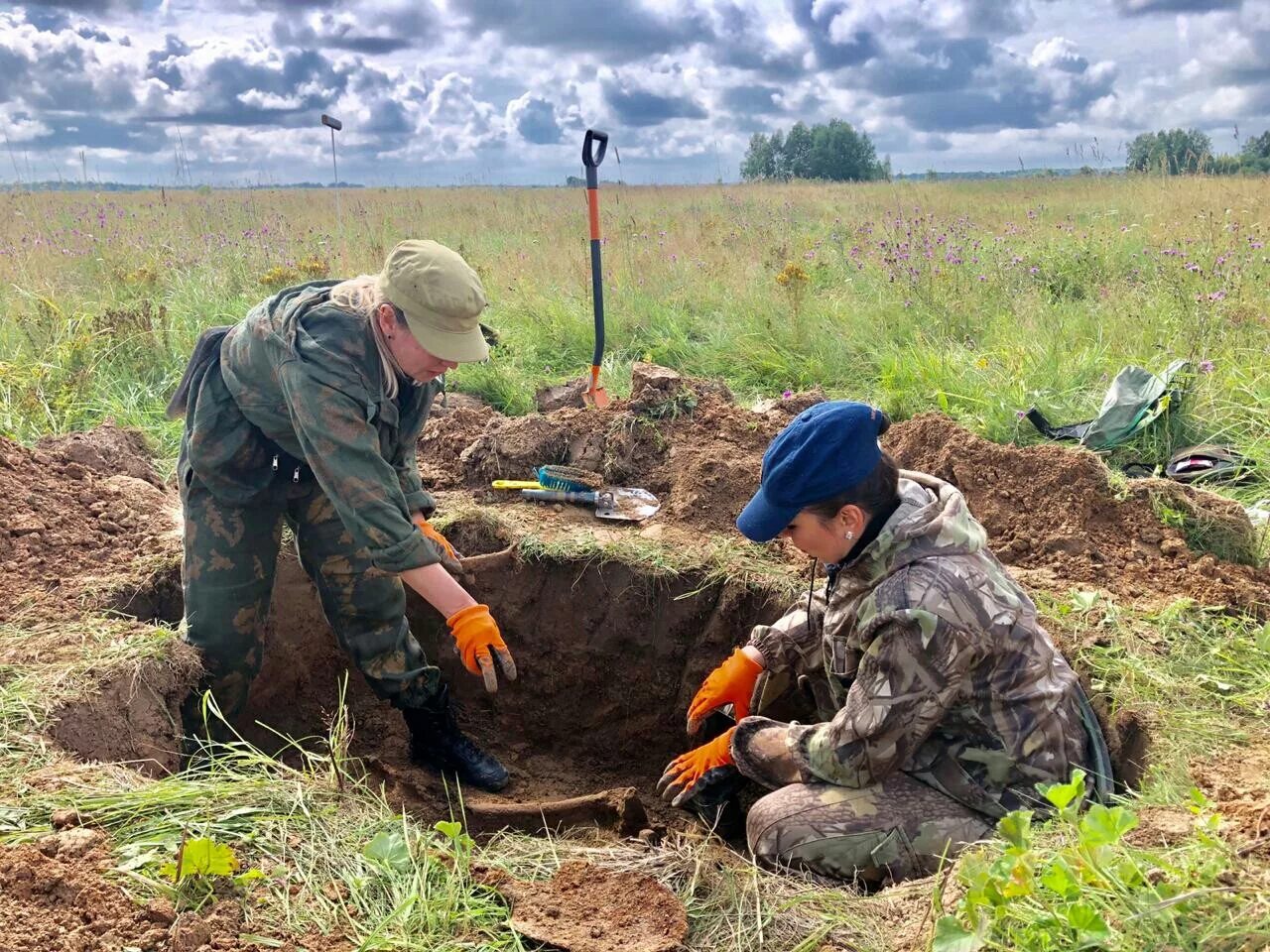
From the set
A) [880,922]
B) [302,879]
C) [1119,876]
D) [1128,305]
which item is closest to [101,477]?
[302,879]

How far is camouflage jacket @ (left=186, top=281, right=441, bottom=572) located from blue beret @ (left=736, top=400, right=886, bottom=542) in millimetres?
991

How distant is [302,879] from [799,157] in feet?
130

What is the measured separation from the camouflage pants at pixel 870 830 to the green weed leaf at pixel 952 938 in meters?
0.86

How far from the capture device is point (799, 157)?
38.5 meters

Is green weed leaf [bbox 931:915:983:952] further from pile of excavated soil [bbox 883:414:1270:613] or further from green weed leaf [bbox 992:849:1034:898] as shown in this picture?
pile of excavated soil [bbox 883:414:1270:613]

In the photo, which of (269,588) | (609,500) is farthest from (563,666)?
(269,588)

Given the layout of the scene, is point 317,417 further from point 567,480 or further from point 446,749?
point 567,480

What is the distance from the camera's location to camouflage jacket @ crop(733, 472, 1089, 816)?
7.57ft

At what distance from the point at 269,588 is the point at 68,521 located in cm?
115

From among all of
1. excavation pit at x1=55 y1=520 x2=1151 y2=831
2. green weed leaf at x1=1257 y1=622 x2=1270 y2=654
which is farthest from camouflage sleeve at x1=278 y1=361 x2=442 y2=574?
green weed leaf at x1=1257 y1=622 x2=1270 y2=654

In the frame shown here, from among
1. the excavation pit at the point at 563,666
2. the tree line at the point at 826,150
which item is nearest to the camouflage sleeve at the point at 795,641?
the excavation pit at the point at 563,666

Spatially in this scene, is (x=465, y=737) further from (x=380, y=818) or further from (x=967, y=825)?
(x=967, y=825)

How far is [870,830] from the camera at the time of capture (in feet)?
8.18

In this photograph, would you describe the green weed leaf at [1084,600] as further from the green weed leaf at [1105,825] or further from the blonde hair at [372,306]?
the blonde hair at [372,306]
